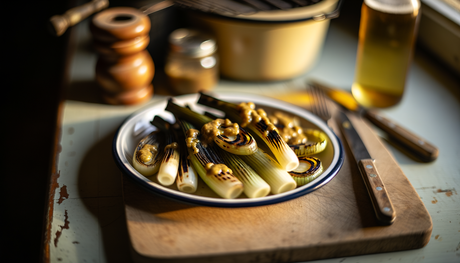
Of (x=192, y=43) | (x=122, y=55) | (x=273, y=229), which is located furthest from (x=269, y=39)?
(x=273, y=229)

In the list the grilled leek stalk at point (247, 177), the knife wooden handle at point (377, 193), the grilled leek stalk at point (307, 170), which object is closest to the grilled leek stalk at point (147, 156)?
the grilled leek stalk at point (247, 177)

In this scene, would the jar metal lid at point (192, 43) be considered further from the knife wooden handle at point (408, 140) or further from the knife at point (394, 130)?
the knife wooden handle at point (408, 140)

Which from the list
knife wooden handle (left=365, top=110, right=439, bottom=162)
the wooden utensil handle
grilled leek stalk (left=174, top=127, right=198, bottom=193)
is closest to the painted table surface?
knife wooden handle (left=365, top=110, right=439, bottom=162)

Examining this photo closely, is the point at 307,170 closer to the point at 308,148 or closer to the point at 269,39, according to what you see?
the point at 308,148

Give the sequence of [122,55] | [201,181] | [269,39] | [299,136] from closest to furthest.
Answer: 1. [201,181]
2. [299,136]
3. [122,55]
4. [269,39]

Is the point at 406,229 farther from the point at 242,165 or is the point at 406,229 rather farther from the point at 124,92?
the point at 124,92

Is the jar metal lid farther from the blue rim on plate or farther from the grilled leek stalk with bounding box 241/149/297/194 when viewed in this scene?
the grilled leek stalk with bounding box 241/149/297/194
